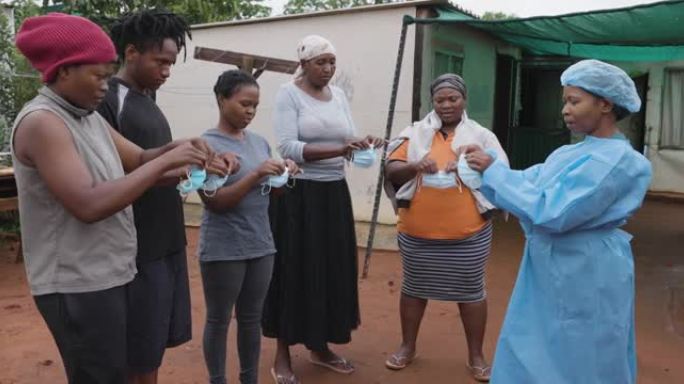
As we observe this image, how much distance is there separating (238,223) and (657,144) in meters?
9.89

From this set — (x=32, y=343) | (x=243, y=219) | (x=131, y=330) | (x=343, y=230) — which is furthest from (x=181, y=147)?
(x=32, y=343)

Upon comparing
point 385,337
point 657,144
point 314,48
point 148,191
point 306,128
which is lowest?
point 385,337

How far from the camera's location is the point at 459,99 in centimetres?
328

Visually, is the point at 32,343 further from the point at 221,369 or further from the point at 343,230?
the point at 343,230

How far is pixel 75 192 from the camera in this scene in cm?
161

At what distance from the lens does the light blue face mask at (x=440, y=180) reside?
3236 mm

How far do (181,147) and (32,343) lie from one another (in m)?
2.80

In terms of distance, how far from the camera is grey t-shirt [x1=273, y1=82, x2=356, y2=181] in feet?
10.4

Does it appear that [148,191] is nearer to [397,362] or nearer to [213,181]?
[213,181]

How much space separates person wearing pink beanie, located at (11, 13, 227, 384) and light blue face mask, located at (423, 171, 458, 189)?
1.66 metres

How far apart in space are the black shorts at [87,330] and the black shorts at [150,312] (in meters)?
0.22

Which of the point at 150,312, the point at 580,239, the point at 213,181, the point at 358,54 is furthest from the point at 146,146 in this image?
the point at 358,54

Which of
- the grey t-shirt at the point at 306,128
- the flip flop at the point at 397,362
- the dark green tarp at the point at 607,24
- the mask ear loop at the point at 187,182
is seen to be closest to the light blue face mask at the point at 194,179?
the mask ear loop at the point at 187,182

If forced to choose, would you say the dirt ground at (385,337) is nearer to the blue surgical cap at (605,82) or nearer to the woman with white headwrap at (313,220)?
the woman with white headwrap at (313,220)
